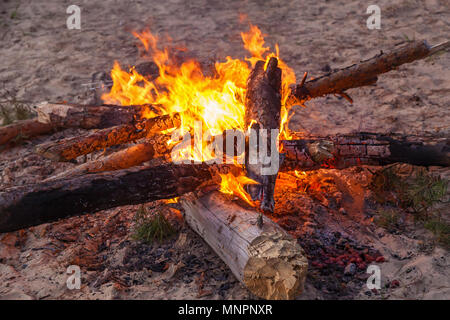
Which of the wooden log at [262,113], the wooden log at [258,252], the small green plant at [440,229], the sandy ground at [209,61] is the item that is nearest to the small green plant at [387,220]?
the sandy ground at [209,61]

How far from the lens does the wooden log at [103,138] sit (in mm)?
3828

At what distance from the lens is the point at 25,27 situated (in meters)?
8.67

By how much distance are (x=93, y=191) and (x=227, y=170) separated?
46.5 inches

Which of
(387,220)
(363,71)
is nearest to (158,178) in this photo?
Result: (387,220)

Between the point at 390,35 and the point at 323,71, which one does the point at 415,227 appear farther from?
the point at 390,35

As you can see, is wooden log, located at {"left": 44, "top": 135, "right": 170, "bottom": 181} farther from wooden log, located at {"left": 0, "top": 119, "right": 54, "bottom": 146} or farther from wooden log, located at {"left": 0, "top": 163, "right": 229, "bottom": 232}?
wooden log, located at {"left": 0, "top": 119, "right": 54, "bottom": 146}

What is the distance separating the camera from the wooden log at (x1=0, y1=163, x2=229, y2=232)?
3008 mm

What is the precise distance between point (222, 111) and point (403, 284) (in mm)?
2465

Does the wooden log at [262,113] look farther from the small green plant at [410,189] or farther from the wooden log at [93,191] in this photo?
the small green plant at [410,189]

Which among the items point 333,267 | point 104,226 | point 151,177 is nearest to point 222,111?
point 151,177

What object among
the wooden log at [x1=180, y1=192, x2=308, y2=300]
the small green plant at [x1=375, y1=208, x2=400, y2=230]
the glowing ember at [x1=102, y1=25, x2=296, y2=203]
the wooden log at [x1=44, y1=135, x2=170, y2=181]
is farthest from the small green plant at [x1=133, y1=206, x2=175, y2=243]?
the small green plant at [x1=375, y1=208, x2=400, y2=230]

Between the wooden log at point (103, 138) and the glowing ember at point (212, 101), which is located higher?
the glowing ember at point (212, 101)

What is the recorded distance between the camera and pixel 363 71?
4.65m

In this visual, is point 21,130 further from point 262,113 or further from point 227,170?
point 262,113
